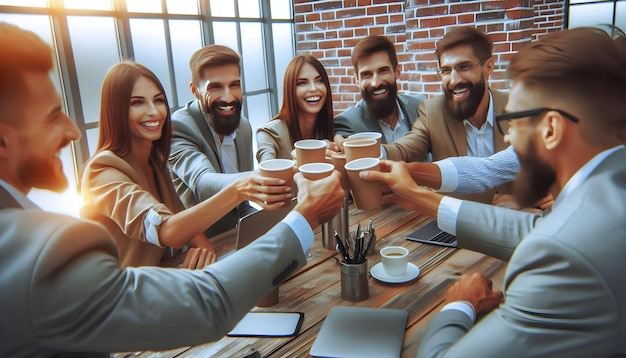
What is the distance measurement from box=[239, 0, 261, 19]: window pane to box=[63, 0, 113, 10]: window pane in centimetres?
140

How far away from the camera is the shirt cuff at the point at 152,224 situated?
161 cm

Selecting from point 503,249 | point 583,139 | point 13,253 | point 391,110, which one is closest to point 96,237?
point 13,253

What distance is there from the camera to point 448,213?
146 centimetres

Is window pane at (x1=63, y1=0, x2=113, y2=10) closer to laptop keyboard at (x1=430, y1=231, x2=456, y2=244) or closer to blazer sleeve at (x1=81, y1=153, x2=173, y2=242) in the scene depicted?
blazer sleeve at (x1=81, y1=153, x2=173, y2=242)

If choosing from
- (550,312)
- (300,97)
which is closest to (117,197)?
(300,97)

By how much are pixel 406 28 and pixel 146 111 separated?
2351 mm

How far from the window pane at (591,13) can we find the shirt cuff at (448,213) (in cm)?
720

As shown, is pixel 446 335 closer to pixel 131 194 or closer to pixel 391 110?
pixel 131 194

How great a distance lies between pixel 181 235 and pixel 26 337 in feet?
2.94

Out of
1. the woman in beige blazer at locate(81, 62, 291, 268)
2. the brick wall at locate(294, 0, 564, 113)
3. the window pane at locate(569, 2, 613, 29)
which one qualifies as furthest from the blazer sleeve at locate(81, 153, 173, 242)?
the window pane at locate(569, 2, 613, 29)

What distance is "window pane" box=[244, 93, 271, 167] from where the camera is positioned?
448 cm

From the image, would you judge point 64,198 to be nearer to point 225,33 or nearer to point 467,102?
point 225,33

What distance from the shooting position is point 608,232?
0.81 metres

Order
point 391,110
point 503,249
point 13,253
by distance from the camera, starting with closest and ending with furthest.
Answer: point 13,253
point 503,249
point 391,110
